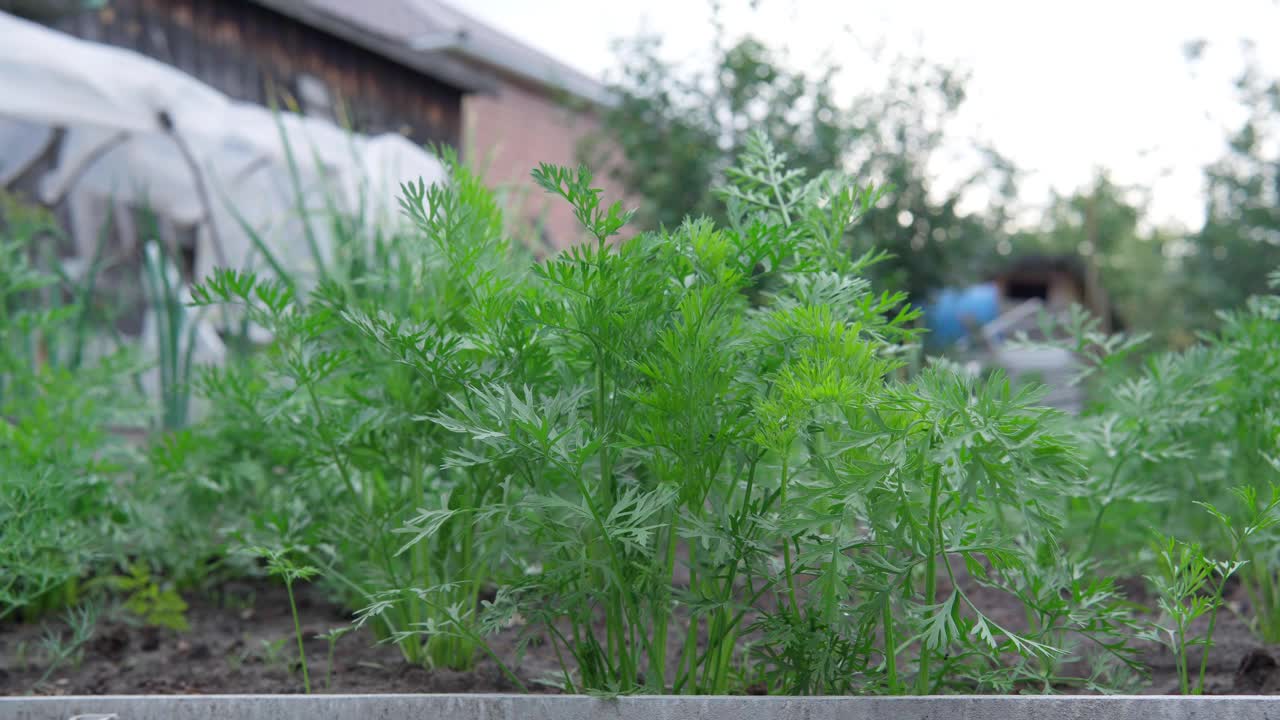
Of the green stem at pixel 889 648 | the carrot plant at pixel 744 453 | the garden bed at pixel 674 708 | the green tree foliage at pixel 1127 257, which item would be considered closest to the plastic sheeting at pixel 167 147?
the garden bed at pixel 674 708

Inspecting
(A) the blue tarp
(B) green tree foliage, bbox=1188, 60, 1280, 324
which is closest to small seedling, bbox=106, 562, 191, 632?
(A) the blue tarp

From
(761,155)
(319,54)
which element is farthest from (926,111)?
(761,155)

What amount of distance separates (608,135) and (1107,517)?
22.8 ft

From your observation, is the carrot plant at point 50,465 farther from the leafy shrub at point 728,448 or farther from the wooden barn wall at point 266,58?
the wooden barn wall at point 266,58

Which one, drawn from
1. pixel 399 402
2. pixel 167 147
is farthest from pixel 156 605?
pixel 167 147

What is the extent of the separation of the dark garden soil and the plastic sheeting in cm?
200

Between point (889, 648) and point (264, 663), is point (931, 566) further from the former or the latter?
point (264, 663)

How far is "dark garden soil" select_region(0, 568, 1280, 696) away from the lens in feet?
6.94

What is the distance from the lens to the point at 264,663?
2.44m

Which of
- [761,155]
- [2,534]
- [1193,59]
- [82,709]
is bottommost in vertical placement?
[82,709]

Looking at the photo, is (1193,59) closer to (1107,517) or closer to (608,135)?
(608,135)

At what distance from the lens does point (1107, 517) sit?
265 cm

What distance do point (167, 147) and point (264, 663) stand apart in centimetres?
396

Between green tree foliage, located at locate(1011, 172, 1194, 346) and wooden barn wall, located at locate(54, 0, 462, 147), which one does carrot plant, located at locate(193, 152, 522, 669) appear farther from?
green tree foliage, located at locate(1011, 172, 1194, 346)
